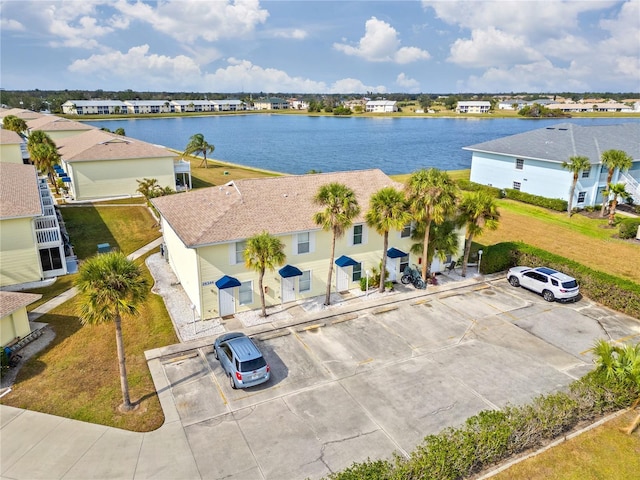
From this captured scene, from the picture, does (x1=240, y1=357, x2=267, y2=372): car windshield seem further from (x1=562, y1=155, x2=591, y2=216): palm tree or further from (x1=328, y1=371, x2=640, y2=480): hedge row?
(x1=562, y1=155, x2=591, y2=216): palm tree

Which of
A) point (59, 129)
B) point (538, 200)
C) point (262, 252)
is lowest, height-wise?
point (538, 200)

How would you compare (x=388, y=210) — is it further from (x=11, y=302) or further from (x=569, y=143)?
(x=569, y=143)

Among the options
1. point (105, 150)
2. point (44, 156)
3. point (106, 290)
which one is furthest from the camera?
point (105, 150)

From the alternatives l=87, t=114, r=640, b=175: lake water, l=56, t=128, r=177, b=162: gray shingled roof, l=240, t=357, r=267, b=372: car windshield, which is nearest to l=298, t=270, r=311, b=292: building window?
l=240, t=357, r=267, b=372: car windshield

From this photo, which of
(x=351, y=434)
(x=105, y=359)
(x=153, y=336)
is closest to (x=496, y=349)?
(x=351, y=434)

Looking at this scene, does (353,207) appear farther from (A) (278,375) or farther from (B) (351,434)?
(B) (351,434)

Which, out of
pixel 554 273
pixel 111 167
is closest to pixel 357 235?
pixel 554 273
